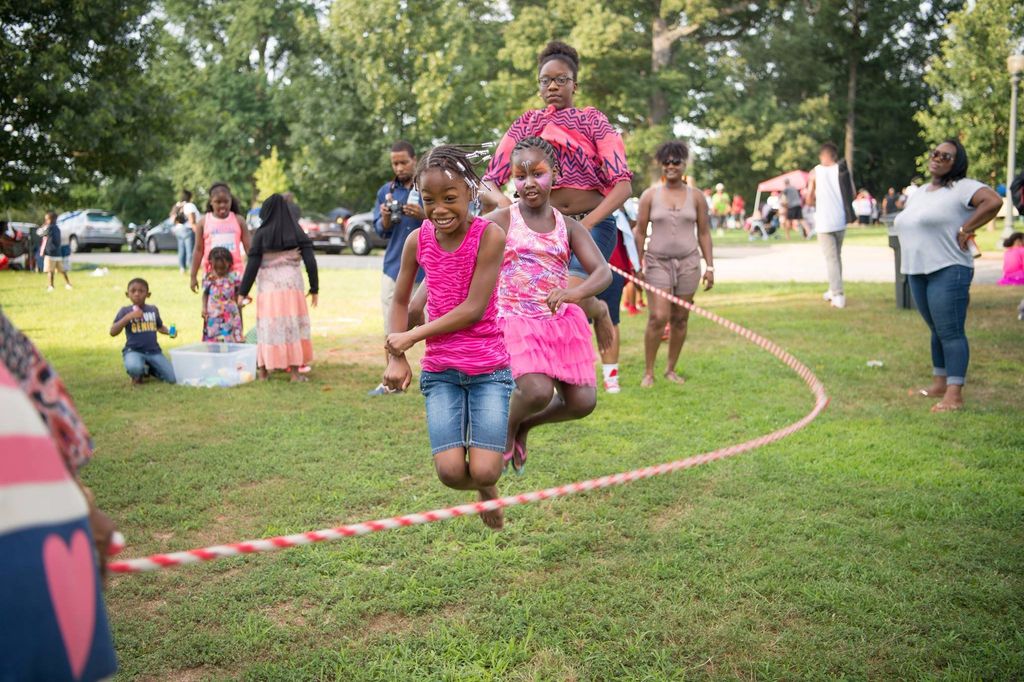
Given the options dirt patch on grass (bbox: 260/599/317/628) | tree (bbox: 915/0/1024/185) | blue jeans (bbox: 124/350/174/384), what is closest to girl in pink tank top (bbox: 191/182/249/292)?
blue jeans (bbox: 124/350/174/384)

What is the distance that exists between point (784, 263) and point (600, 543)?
20.6 metres

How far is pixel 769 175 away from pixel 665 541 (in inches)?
2125

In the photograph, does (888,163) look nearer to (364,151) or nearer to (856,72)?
(856,72)

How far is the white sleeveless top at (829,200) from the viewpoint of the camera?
14.2 m

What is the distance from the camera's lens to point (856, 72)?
5706 centimetres

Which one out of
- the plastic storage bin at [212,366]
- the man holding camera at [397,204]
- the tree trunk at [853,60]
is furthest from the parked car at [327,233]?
the tree trunk at [853,60]

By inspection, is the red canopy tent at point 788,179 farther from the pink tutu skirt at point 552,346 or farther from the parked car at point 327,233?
the pink tutu skirt at point 552,346

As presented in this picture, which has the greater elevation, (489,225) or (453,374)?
(489,225)

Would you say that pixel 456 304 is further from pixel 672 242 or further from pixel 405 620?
pixel 672 242

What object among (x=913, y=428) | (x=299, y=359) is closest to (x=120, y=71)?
(x=299, y=359)

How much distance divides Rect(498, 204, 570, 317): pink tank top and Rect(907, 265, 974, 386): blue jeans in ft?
13.6

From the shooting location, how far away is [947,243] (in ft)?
24.9

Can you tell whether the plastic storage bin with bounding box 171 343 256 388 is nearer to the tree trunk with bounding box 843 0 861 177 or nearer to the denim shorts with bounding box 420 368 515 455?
the denim shorts with bounding box 420 368 515 455

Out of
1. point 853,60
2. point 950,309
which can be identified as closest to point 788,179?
point 853,60
